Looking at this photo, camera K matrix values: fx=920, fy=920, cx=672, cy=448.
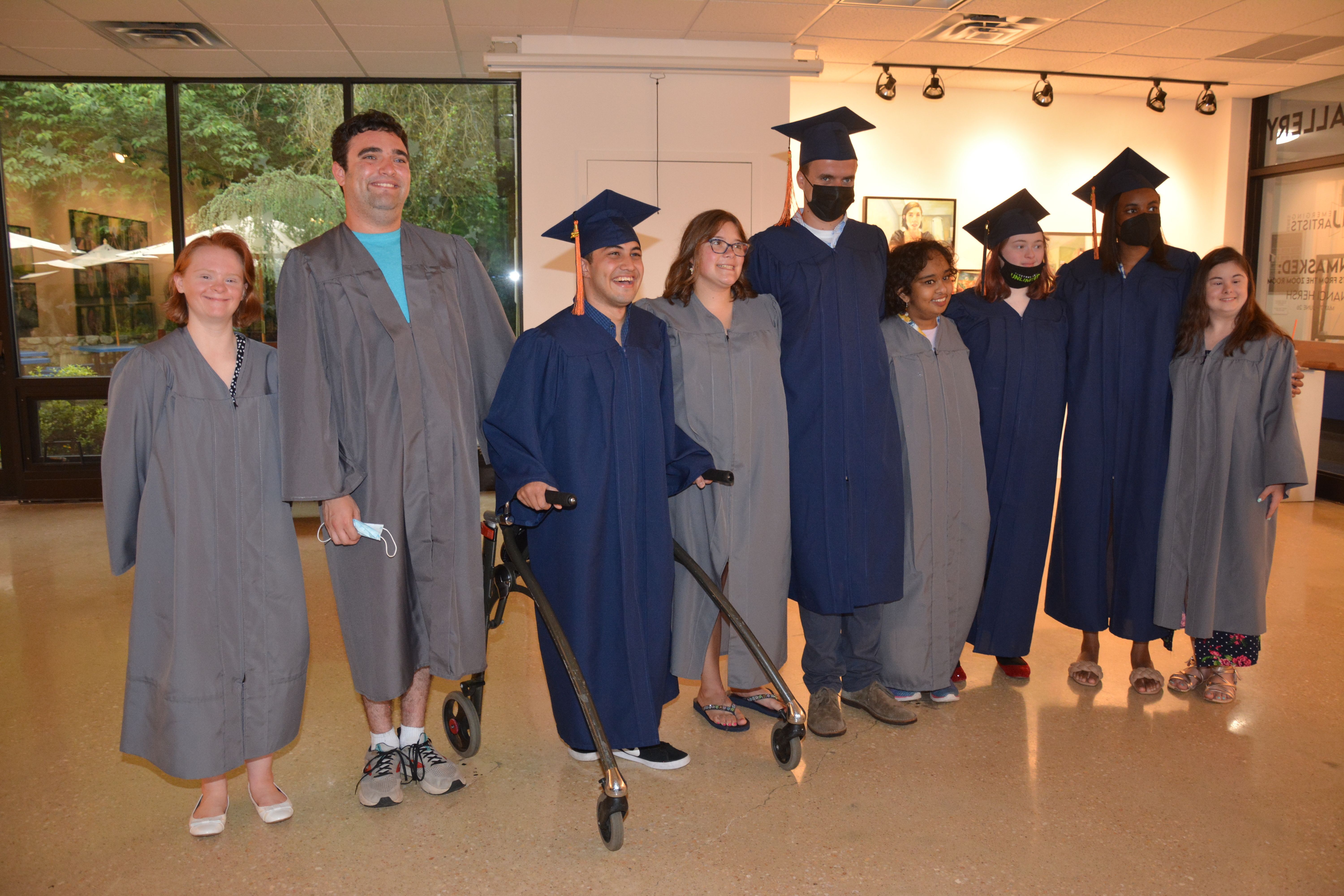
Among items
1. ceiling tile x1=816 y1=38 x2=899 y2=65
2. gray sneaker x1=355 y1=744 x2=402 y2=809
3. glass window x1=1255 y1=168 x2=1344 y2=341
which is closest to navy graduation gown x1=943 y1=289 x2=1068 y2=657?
gray sneaker x1=355 y1=744 x2=402 y2=809

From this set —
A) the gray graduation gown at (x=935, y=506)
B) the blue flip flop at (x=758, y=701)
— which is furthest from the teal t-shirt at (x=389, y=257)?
the blue flip flop at (x=758, y=701)

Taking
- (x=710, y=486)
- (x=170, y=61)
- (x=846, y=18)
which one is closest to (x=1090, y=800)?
(x=710, y=486)

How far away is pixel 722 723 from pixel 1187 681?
1821 millimetres

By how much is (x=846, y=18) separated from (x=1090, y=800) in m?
4.90

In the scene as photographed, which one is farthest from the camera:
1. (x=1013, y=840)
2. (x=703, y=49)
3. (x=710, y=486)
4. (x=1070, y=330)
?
(x=703, y=49)

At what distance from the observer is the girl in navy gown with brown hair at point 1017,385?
3.38 meters

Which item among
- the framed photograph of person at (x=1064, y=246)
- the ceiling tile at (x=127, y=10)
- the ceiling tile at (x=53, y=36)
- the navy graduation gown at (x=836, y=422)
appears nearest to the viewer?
the navy graduation gown at (x=836, y=422)

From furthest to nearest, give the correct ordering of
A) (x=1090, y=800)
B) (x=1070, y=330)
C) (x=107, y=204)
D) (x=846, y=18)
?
(x=107, y=204) → (x=846, y=18) → (x=1070, y=330) → (x=1090, y=800)

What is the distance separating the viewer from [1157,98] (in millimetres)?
7234

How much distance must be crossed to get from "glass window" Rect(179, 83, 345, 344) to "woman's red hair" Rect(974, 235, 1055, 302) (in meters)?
5.47

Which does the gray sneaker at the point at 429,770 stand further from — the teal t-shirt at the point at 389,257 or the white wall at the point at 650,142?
the white wall at the point at 650,142

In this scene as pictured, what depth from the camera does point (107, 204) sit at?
715cm

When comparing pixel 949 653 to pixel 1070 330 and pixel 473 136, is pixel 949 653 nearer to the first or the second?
pixel 1070 330

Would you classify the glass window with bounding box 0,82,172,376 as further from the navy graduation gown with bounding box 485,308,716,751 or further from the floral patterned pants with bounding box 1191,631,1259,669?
the floral patterned pants with bounding box 1191,631,1259,669
